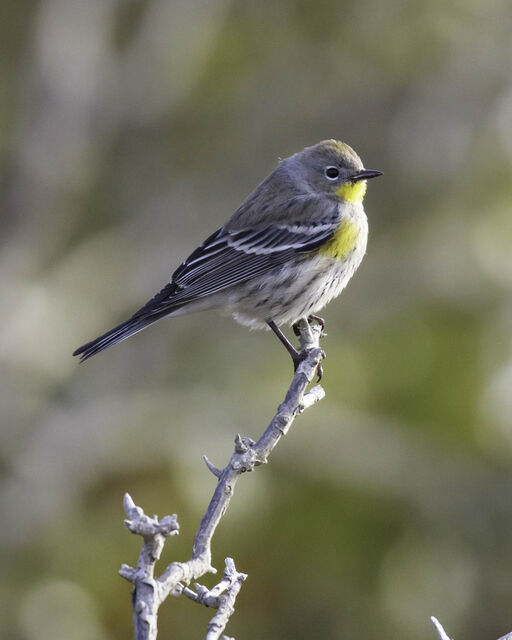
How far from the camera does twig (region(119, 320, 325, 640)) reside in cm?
247

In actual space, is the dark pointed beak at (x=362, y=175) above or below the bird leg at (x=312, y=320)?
above

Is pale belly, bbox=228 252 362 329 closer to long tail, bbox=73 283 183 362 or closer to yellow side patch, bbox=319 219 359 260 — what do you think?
yellow side patch, bbox=319 219 359 260

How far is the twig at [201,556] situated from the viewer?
2.47 m

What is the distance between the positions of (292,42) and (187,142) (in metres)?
2.24

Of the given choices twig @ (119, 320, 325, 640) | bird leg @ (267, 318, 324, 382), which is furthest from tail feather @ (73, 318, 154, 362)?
twig @ (119, 320, 325, 640)

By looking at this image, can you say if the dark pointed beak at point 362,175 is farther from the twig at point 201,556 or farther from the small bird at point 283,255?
the twig at point 201,556

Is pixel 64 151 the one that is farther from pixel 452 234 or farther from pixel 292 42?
pixel 452 234

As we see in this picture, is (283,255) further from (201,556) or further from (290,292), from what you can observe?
(201,556)

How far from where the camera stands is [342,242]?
577 centimetres

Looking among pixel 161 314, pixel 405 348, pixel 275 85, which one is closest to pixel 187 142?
pixel 275 85

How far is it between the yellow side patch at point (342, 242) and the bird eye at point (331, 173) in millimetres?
412

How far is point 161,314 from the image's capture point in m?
5.43

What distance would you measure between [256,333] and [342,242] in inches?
247

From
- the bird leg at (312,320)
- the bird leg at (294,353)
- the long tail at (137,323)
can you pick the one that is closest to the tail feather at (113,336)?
the long tail at (137,323)
